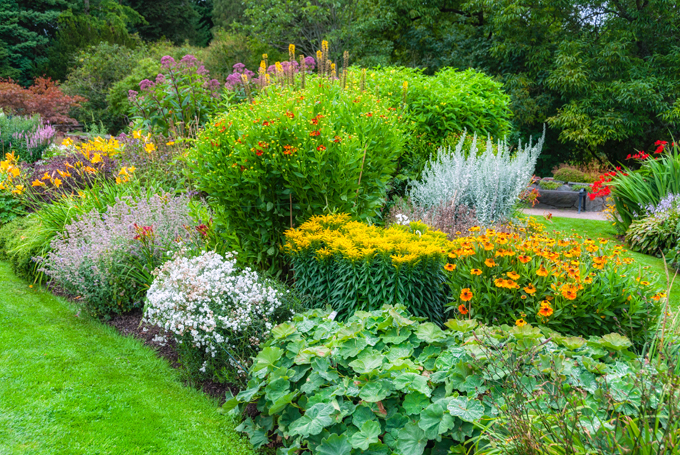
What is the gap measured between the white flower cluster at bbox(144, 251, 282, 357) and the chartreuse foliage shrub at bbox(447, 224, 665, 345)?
4.39 feet

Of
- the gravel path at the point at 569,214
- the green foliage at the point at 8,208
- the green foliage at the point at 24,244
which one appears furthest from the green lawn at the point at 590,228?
the green foliage at the point at 8,208

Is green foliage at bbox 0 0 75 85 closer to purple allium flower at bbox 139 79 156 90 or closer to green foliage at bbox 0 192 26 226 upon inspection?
purple allium flower at bbox 139 79 156 90

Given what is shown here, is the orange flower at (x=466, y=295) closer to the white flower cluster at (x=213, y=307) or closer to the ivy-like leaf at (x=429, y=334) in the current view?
the ivy-like leaf at (x=429, y=334)

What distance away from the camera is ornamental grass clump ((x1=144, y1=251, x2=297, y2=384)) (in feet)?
10.1

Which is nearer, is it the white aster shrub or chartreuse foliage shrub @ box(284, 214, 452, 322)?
chartreuse foliage shrub @ box(284, 214, 452, 322)

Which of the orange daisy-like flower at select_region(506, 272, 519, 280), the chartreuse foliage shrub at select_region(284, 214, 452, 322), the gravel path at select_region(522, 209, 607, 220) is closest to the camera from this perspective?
the orange daisy-like flower at select_region(506, 272, 519, 280)

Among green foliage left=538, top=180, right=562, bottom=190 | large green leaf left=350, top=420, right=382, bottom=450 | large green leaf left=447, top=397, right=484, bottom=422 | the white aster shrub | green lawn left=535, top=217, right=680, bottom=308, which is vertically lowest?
green lawn left=535, top=217, right=680, bottom=308

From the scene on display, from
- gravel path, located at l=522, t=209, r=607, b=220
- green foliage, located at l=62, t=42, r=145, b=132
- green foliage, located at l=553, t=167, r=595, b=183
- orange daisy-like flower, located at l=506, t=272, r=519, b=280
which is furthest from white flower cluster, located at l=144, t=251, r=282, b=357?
green foliage, located at l=62, t=42, r=145, b=132

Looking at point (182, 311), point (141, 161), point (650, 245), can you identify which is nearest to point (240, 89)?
point (141, 161)

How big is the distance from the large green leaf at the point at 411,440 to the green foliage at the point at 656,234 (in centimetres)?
548

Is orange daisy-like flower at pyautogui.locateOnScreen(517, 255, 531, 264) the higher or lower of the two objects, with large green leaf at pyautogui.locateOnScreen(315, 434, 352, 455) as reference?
higher

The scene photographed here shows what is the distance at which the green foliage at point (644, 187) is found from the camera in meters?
6.87

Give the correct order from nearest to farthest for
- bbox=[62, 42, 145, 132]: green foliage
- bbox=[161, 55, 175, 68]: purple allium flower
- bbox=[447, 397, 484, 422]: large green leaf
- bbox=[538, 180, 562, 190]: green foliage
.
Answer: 1. bbox=[447, 397, 484, 422]: large green leaf
2. bbox=[161, 55, 175, 68]: purple allium flower
3. bbox=[538, 180, 562, 190]: green foliage
4. bbox=[62, 42, 145, 132]: green foliage

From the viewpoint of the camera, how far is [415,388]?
7.13 feet
